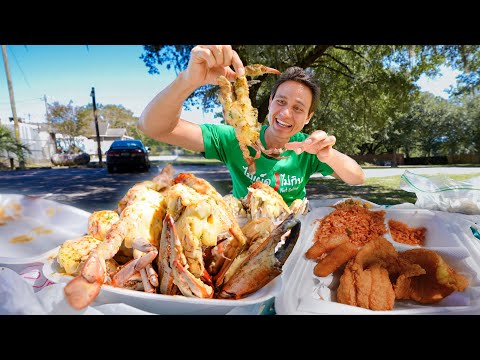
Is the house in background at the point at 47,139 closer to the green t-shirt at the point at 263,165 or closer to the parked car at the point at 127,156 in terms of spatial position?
the parked car at the point at 127,156

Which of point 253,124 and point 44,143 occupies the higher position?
point 253,124

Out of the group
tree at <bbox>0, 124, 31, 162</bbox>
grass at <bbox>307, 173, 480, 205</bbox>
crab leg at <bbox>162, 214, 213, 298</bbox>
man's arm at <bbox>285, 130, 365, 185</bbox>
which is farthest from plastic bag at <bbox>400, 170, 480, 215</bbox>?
tree at <bbox>0, 124, 31, 162</bbox>

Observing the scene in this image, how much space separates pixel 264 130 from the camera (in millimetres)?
1926

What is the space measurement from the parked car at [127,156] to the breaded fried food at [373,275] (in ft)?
3.56

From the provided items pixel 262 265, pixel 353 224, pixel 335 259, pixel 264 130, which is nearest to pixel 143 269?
pixel 262 265

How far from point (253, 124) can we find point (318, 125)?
4.50 feet

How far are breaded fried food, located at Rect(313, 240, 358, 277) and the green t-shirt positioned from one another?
0.59m

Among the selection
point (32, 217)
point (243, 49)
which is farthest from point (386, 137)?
point (32, 217)

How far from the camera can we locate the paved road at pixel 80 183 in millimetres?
1492

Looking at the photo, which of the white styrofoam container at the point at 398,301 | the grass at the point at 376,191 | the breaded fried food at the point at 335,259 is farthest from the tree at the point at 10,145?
the grass at the point at 376,191

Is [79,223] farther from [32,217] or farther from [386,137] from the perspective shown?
[386,137]

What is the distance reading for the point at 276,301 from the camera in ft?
3.10

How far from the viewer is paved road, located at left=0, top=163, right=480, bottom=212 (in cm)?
149

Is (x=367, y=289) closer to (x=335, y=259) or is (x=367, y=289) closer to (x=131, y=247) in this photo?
(x=335, y=259)
